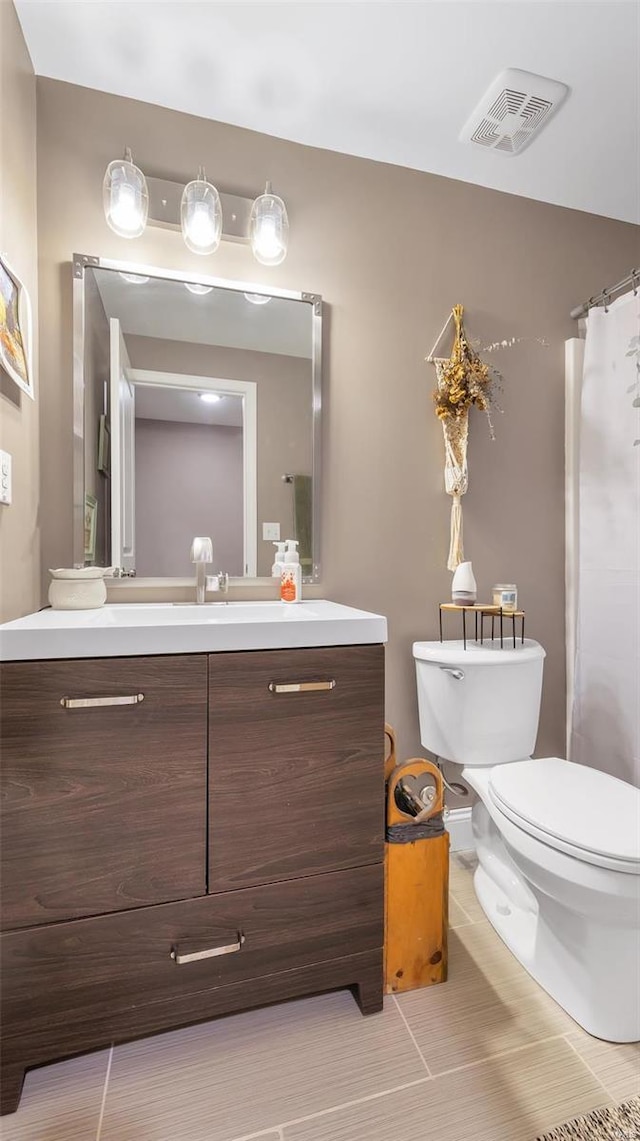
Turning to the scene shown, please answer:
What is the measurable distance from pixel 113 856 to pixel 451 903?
1122 millimetres

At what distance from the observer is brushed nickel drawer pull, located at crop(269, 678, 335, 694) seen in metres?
1.12

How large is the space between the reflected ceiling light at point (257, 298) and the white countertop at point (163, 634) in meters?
1.01

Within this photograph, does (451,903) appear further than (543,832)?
Yes

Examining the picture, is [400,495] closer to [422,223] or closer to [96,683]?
[422,223]

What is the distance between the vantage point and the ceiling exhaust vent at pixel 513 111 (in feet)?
4.87

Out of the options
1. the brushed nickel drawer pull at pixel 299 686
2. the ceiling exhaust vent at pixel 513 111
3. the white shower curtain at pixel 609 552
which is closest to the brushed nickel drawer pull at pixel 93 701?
the brushed nickel drawer pull at pixel 299 686

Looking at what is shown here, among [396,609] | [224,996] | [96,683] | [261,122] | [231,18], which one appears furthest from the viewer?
[396,609]

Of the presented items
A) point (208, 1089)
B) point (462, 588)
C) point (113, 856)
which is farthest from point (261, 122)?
point (208, 1089)

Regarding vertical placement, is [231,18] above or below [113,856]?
above

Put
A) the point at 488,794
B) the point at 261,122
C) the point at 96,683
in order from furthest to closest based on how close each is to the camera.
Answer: the point at 261,122 < the point at 488,794 < the point at 96,683

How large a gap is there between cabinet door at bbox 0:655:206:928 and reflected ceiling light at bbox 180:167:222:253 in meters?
1.25

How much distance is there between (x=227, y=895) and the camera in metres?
1.10

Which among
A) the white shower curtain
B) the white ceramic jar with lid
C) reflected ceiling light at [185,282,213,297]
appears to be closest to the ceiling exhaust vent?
the white shower curtain

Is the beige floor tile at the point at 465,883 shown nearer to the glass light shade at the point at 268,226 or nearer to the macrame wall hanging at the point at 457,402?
the macrame wall hanging at the point at 457,402
